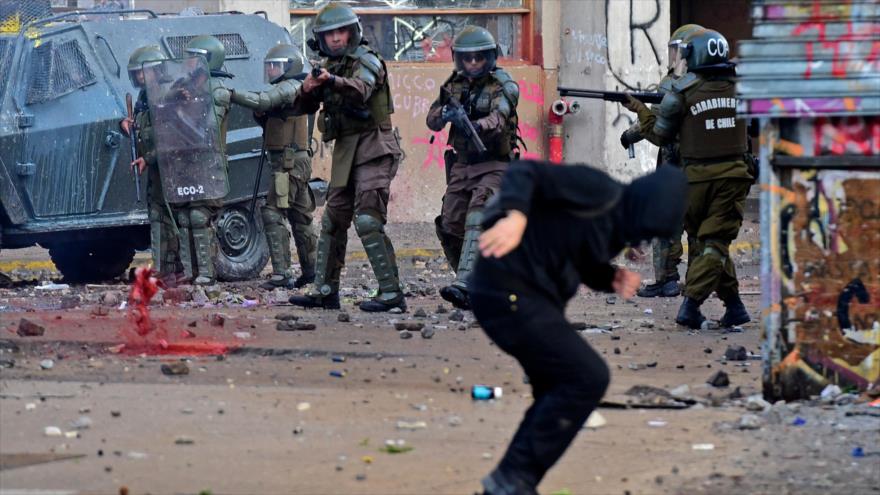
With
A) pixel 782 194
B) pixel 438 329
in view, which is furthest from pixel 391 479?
pixel 438 329

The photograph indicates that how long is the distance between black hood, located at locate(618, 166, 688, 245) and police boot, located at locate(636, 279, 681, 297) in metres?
7.11

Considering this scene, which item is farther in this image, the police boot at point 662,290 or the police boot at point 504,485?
the police boot at point 662,290

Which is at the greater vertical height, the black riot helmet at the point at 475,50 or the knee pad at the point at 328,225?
the black riot helmet at the point at 475,50

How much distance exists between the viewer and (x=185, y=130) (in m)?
11.9

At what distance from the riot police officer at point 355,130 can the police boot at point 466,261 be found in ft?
1.50

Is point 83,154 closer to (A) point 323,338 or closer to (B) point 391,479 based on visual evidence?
(A) point 323,338

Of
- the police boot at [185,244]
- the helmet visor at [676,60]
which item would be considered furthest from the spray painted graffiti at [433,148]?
the helmet visor at [676,60]

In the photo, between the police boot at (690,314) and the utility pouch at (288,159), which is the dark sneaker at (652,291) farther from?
the utility pouch at (288,159)

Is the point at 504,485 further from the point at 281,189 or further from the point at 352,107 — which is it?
the point at 281,189

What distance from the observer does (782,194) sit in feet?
23.1

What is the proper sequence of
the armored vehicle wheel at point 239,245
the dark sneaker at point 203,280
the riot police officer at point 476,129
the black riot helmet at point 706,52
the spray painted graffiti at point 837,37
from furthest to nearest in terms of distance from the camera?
the armored vehicle wheel at point 239,245 < the dark sneaker at point 203,280 < the riot police officer at point 476,129 < the black riot helmet at point 706,52 < the spray painted graffiti at point 837,37

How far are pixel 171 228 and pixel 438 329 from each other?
3.53 m

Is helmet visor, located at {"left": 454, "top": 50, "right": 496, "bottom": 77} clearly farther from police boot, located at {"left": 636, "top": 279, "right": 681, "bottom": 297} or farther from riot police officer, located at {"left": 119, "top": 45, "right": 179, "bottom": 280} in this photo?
riot police officer, located at {"left": 119, "top": 45, "right": 179, "bottom": 280}

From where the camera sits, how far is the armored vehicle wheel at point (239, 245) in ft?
42.4
